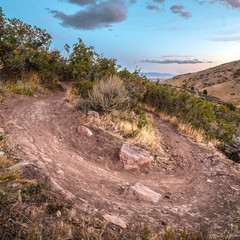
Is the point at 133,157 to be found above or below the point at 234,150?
above

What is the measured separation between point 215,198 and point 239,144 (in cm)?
380

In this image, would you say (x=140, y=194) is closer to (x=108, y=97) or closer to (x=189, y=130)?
(x=108, y=97)

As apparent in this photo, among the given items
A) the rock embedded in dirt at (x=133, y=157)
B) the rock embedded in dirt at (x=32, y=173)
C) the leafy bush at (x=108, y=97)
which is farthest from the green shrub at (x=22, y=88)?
the rock embedded in dirt at (x=32, y=173)

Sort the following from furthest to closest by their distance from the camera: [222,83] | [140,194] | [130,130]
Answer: [222,83]
[130,130]
[140,194]

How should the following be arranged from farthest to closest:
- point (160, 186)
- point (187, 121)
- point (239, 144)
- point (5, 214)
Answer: point (187, 121) < point (239, 144) < point (160, 186) < point (5, 214)

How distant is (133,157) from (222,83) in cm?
6382

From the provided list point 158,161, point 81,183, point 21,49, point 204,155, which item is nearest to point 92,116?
point 158,161

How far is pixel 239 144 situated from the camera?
7.26m

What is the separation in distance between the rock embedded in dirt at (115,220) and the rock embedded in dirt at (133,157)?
7.58 ft

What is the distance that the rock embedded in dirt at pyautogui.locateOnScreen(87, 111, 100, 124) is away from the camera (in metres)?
6.83

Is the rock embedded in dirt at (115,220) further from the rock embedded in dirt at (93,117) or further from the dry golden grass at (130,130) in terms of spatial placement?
the rock embedded in dirt at (93,117)

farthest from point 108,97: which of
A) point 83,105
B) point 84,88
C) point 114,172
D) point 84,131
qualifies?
point 114,172

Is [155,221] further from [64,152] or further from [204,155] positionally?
[204,155]

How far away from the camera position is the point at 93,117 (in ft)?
22.6
